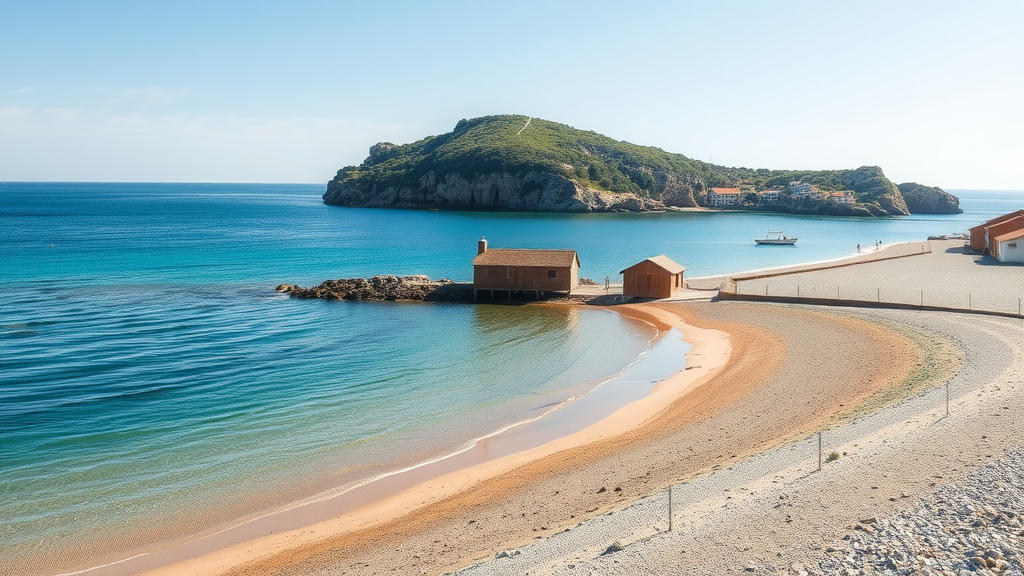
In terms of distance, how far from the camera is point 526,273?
48750 millimetres

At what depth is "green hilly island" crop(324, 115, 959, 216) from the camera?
15812 cm

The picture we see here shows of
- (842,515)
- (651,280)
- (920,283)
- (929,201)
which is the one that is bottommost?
(842,515)

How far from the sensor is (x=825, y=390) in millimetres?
22484

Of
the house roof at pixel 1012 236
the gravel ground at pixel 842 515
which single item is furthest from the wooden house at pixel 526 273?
the house roof at pixel 1012 236

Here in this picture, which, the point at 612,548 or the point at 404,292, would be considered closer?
the point at 612,548

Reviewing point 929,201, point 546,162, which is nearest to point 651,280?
point 546,162

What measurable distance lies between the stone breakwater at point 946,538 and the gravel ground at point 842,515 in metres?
0.02

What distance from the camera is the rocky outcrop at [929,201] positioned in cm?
17975

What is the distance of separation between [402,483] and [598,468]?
4825mm

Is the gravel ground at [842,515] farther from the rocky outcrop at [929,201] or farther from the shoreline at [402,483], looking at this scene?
the rocky outcrop at [929,201]

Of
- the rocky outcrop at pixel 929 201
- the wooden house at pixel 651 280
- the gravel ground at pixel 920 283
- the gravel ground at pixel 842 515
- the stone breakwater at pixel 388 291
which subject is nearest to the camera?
the gravel ground at pixel 842 515

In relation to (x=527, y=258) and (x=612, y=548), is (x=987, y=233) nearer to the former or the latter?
(x=527, y=258)

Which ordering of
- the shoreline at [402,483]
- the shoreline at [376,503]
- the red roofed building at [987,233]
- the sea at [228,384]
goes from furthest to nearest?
the red roofed building at [987,233], the sea at [228,384], the shoreline at [402,483], the shoreline at [376,503]

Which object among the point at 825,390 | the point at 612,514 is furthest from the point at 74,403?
the point at 825,390
